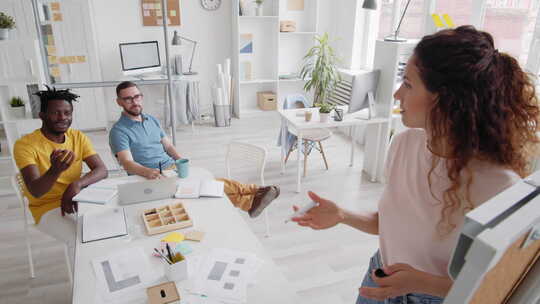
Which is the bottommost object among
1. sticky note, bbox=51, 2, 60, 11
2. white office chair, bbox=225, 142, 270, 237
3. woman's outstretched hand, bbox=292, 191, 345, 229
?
white office chair, bbox=225, 142, 270, 237

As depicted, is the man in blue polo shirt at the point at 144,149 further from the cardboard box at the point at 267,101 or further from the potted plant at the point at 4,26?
the cardboard box at the point at 267,101

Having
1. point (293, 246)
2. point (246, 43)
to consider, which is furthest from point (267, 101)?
point (293, 246)

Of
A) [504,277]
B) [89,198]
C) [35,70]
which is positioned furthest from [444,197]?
[35,70]

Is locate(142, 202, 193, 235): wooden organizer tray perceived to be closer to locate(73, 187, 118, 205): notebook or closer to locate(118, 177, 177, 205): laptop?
locate(118, 177, 177, 205): laptop

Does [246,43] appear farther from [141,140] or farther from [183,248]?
[183,248]

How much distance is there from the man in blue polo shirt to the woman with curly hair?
1559 millimetres

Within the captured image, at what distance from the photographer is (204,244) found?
1722mm

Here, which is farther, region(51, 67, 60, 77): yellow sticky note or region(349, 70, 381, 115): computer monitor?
region(51, 67, 60, 77): yellow sticky note

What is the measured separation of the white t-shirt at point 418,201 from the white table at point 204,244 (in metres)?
0.48

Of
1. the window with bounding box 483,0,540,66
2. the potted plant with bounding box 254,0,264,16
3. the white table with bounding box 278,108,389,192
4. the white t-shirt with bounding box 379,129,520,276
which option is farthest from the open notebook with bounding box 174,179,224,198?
Answer: the potted plant with bounding box 254,0,264,16

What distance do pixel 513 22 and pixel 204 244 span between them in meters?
3.73

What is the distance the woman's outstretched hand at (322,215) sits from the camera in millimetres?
1347

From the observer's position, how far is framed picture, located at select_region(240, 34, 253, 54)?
20.4 feet

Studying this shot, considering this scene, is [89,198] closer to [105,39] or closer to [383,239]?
[383,239]
